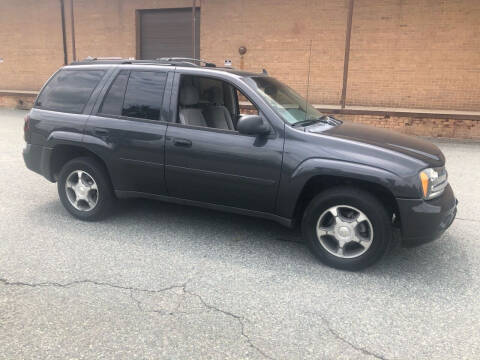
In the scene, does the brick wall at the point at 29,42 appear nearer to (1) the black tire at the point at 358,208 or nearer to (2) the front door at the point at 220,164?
(2) the front door at the point at 220,164

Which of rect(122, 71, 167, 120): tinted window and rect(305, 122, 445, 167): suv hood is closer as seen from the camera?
rect(305, 122, 445, 167): suv hood

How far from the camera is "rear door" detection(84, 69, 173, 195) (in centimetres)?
425

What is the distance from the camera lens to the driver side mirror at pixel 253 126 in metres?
3.74

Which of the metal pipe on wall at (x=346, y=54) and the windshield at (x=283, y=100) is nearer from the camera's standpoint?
the windshield at (x=283, y=100)

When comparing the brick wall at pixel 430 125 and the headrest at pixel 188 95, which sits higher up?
the headrest at pixel 188 95

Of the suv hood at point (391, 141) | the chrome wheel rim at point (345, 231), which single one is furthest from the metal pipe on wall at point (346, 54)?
the chrome wheel rim at point (345, 231)

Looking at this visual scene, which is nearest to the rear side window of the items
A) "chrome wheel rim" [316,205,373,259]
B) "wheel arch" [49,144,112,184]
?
"wheel arch" [49,144,112,184]

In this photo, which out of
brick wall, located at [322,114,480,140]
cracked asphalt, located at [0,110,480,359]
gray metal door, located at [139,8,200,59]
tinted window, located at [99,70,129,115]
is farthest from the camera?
gray metal door, located at [139,8,200,59]

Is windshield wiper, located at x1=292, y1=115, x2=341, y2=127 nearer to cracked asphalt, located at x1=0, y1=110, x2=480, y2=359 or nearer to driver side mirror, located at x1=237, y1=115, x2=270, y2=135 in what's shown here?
driver side mirror, located at x1=237, y1=115, x2=270, y2=135

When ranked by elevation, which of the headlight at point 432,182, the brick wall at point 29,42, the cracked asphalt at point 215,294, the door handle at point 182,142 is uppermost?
the brick wall at point 29,42

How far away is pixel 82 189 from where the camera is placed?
15.5 ft

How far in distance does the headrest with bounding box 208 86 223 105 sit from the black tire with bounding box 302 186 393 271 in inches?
71.3

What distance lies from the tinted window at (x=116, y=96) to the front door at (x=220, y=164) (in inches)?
28.1

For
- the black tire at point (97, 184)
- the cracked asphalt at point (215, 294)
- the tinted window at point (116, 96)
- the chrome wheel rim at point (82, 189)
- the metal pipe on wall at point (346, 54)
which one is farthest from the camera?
the metal pipe on wall at point (346, 54)
